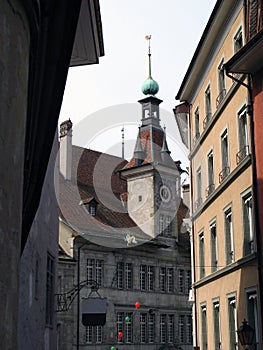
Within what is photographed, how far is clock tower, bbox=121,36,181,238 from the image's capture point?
5688cm

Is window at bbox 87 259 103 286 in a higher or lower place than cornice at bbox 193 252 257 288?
higher

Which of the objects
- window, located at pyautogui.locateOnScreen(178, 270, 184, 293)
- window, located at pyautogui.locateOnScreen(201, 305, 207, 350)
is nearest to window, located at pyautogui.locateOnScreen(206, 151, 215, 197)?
window, located at pyautogui.locateOnScreen(201, 305, 207, 350)

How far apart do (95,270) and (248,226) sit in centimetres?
3071

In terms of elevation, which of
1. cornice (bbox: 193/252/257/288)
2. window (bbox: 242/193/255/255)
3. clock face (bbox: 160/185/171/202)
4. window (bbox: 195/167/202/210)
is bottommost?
cornice (bbox: 193/252/257/288)

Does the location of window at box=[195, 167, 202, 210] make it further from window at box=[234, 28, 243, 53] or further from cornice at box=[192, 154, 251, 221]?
window at box=[234, 28, 243, 53]

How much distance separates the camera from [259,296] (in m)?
16.5

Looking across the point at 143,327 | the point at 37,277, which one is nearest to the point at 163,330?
the point at 143,327

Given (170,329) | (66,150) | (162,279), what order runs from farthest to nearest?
(162,279) < (170,329) < (66,150)

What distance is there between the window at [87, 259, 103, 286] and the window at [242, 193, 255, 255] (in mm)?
29703

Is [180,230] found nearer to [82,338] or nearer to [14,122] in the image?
[82,338]

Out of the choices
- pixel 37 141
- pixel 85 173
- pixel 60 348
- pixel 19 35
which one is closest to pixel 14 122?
pixel 19 35

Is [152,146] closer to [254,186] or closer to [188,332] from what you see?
[188,332]

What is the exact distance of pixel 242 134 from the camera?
19188 mm

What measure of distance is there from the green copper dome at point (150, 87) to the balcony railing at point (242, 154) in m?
46.5
